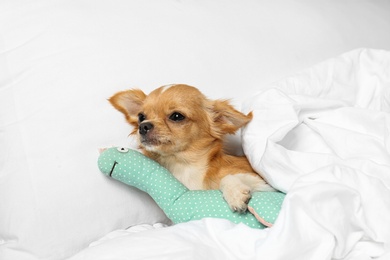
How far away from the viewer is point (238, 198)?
3.72 feet

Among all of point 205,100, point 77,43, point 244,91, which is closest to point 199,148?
point 205,100

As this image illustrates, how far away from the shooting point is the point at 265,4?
6.05ft

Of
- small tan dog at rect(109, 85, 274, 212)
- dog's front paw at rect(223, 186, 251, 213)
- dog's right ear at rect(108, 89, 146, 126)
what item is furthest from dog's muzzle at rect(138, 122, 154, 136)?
dog's front paw at rect(223, 186, 251, 213)

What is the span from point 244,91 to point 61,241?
704 millimetres

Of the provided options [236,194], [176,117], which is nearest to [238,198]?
[236,194]

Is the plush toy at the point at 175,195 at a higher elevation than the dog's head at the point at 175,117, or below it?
below

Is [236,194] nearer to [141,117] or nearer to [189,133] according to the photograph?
[189,133]

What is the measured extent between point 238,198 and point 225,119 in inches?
10.9

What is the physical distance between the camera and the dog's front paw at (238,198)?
1.13 meters

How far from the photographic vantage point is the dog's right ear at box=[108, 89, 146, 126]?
52.4 inches

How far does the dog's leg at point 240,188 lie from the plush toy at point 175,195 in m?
0.01

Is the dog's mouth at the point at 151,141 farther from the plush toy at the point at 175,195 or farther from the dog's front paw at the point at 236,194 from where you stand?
the dog's front paw at the point at 236,194

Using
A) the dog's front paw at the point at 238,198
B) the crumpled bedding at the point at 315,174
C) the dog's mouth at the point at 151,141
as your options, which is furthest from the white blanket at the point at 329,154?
the dog's mouth at the point at 151,141

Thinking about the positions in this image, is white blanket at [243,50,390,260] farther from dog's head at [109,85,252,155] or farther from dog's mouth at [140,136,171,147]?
dog's mouth at [140,136,171,147]
